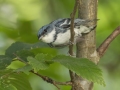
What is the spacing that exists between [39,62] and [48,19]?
3.29ft

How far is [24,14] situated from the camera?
1682 millimetres

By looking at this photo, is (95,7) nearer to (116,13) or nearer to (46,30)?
(46,30)

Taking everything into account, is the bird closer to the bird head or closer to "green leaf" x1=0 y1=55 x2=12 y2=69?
the bird head

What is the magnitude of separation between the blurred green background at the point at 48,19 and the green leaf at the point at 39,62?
564mm

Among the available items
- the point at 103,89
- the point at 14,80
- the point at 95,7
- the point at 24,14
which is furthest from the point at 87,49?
the point at 24,14

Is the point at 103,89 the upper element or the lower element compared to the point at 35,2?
lower

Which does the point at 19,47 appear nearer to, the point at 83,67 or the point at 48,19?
the point at 83,67

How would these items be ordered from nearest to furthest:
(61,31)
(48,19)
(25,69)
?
(25,69), (61,31), (48,19)

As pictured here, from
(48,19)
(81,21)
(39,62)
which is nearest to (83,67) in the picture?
(39,62)

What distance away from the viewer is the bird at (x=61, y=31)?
3.29ft

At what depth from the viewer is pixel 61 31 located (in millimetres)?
1049

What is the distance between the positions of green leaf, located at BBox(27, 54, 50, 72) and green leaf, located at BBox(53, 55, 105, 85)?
3cm

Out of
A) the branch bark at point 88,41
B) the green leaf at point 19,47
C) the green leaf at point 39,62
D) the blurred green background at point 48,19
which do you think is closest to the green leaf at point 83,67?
the green leaf at point 39,62

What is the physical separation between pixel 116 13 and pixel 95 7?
59cm
